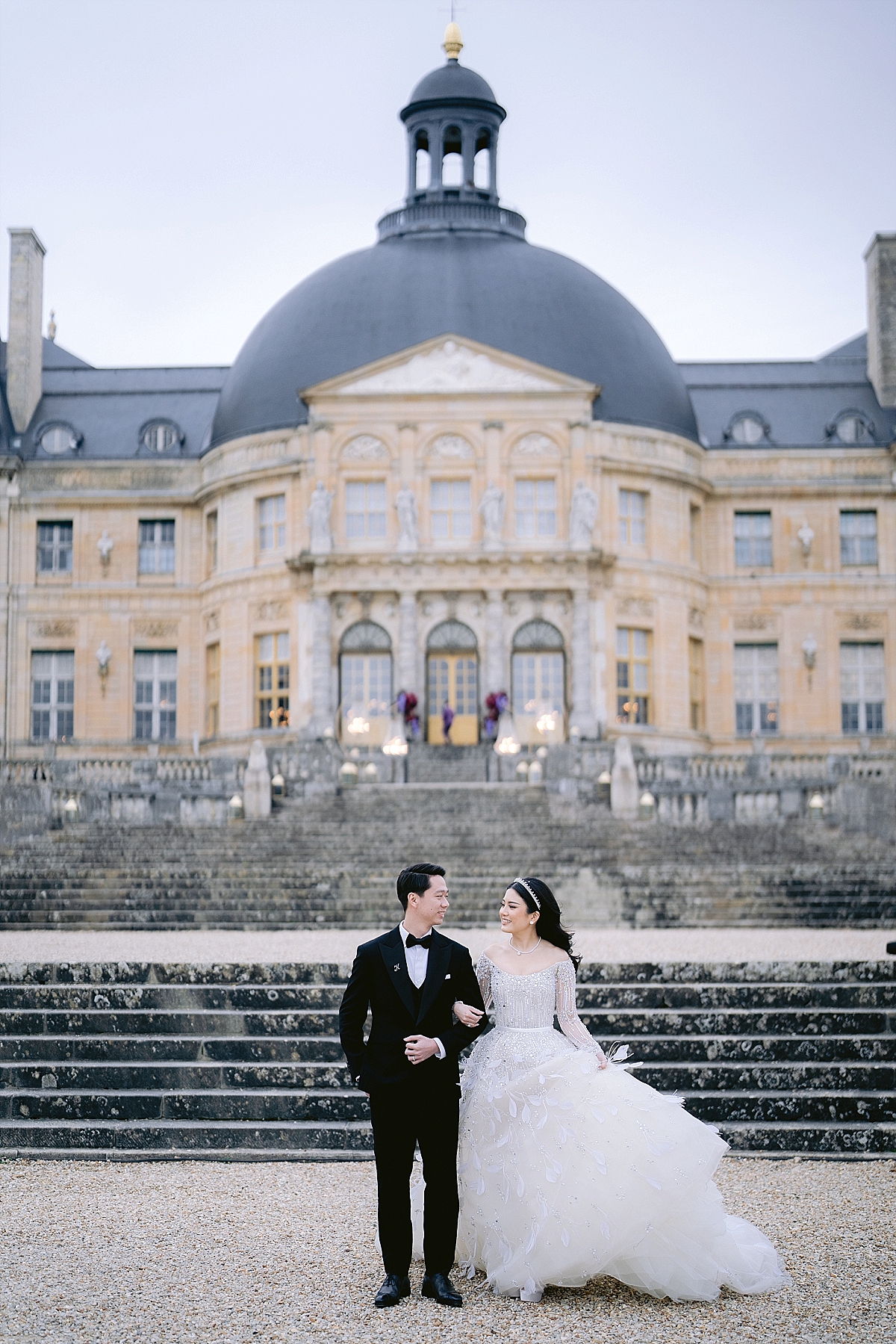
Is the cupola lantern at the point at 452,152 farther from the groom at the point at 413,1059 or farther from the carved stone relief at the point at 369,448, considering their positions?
the groom at the point at 413,1059

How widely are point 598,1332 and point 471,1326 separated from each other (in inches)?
19.6

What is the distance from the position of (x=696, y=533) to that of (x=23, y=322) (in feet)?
62.1

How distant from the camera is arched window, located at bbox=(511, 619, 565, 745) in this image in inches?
1431

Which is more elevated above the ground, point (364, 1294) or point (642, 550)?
point (642, 550)

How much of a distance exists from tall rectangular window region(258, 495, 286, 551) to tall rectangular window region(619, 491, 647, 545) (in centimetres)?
837

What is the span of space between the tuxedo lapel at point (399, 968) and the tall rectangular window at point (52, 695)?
3421 centimetres

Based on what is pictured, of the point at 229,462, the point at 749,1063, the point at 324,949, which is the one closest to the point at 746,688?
the point at 229,462

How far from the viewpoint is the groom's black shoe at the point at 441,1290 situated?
248 inches

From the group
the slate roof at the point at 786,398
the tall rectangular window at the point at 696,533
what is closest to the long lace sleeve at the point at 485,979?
the tall rectangular window at the point at 696,533

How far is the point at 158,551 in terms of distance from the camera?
40.5 m

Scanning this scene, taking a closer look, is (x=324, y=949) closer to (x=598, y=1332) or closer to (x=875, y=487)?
(x=598, y=1332)

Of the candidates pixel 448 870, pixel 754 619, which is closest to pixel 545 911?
pixel 448 870

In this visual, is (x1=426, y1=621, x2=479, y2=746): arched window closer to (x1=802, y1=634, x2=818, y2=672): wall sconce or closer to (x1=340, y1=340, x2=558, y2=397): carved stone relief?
(x1=340, y1=340, x2=558, y2=397): carved stone relief

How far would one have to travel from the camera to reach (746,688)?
39375 mm
